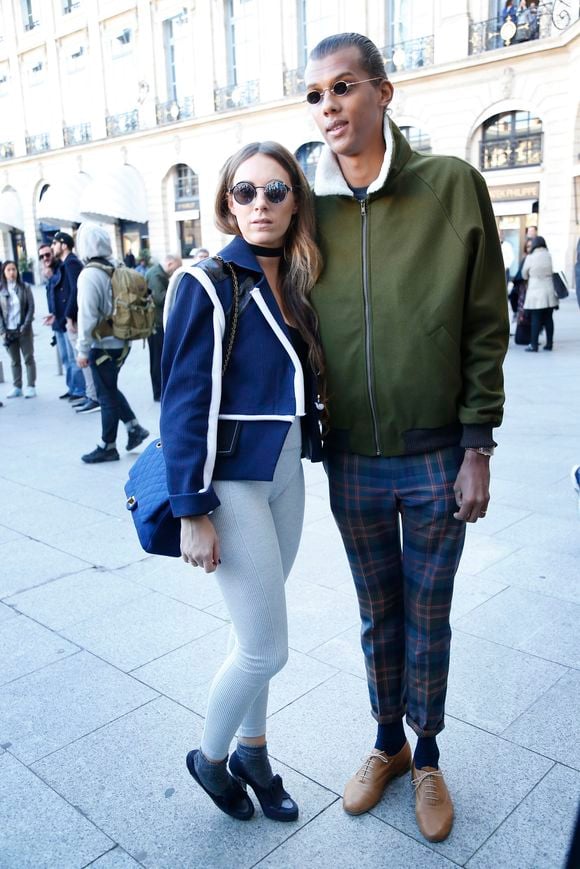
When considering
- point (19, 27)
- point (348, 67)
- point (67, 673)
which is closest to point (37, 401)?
point (67, 673)

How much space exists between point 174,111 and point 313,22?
7.24m

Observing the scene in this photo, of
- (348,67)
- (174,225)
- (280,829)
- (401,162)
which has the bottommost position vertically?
(280,829)

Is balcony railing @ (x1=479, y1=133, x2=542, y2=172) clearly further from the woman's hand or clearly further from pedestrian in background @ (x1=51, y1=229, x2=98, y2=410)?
the woman's hand

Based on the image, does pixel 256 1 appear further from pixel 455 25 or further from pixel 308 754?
pixel 308 754

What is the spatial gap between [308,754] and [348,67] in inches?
85.2

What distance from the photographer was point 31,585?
408 cm

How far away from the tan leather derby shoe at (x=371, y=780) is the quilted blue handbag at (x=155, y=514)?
966mm

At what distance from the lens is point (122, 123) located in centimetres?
3291

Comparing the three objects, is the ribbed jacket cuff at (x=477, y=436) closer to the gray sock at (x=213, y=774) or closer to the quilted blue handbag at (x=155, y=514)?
the quilted blue handbag at (x=155, y=514)

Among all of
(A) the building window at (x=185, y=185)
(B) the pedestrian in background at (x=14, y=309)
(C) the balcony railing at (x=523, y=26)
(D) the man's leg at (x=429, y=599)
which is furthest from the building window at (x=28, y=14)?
(D) the man's leg at (x=429, y=599)

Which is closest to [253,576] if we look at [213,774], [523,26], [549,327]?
[213,774]

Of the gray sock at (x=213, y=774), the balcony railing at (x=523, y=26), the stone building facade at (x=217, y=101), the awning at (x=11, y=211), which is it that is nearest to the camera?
the gray sock at (x=213, y=774)

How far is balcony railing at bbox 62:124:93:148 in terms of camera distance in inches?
1375

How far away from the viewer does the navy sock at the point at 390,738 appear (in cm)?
245
